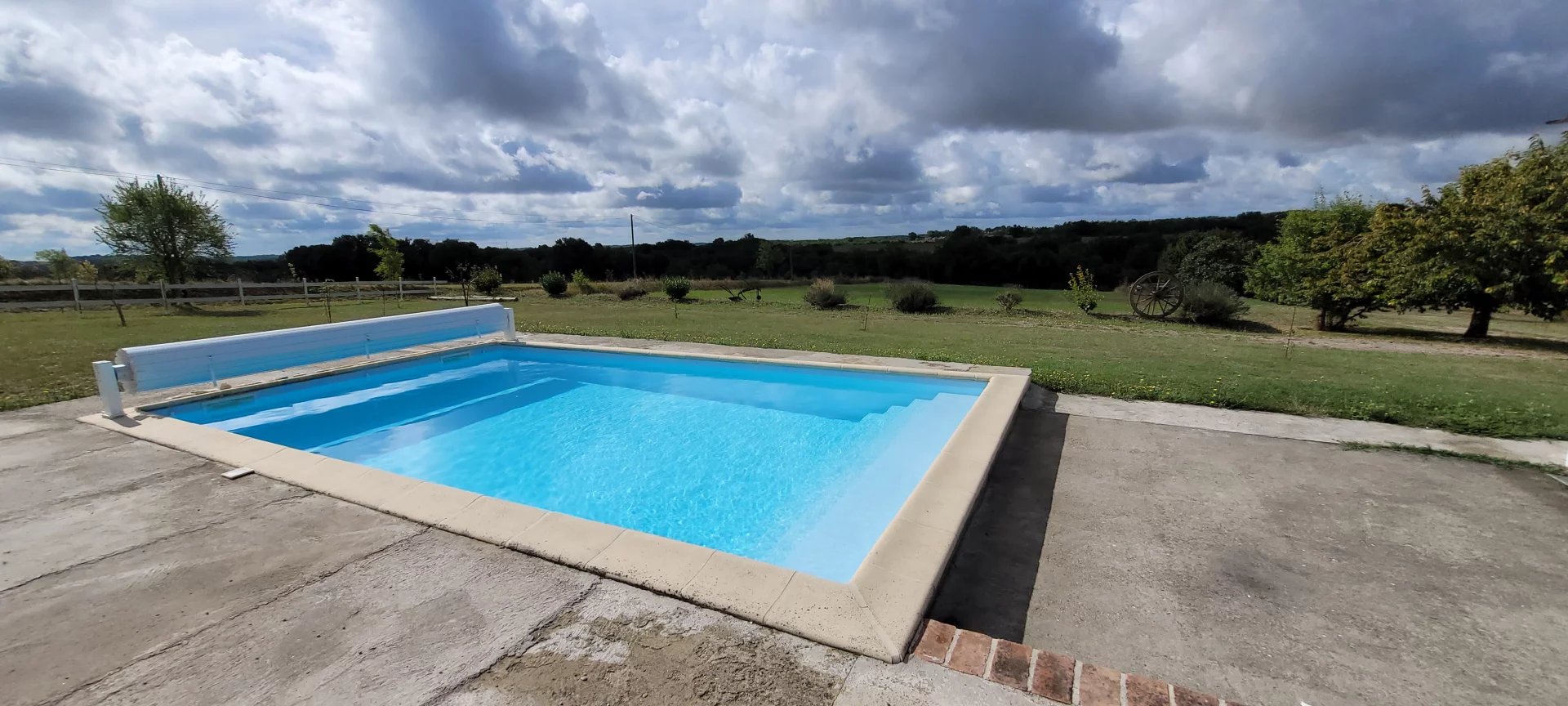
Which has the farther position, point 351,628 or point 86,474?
point 86,474

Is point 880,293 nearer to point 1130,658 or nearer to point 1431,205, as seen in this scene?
point 1431,205

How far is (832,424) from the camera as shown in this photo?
253 inches

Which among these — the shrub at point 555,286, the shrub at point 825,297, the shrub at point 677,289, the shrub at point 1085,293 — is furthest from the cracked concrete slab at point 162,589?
the shrub at point 555,286

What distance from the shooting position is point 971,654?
6.84ft

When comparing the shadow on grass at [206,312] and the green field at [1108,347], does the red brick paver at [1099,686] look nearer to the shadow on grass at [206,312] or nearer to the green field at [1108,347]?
the green field at [1108,347]

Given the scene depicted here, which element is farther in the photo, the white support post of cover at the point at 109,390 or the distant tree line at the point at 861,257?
the distant tree line at the point at 861,257

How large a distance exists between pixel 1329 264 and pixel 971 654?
61.6 feet

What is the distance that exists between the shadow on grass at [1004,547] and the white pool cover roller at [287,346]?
7305 mm

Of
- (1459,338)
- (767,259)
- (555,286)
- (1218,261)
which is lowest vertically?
(1459,338)

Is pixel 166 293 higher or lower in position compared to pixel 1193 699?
higher

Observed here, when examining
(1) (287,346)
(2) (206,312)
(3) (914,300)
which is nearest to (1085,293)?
(3) (914,300)

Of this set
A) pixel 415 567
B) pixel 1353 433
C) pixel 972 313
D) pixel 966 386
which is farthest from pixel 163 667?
pixel 972 313

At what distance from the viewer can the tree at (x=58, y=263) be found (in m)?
29.0

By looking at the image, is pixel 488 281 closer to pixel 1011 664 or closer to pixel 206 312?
pixel 206 312
